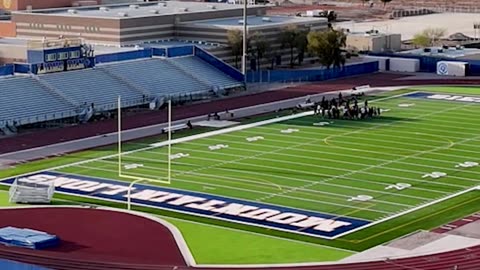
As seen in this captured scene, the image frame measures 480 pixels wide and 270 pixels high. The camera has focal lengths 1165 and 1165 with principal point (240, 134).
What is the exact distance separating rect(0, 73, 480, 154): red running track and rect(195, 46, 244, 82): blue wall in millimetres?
2813

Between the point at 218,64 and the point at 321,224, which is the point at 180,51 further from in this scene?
the point at 321,224

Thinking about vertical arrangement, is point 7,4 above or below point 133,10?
above

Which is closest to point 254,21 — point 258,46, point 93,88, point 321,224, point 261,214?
point 258,46

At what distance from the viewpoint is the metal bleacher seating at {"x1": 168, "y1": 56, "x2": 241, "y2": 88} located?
65.7 m

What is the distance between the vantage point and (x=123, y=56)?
63.7 meters

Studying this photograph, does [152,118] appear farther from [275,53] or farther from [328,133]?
[275,53]

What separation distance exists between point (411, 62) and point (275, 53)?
360 inches

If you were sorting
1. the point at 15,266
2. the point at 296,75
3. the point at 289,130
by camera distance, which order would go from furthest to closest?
the point at 296,75, the point at 289,130, the point at 15,266

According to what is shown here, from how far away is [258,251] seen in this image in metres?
32.3

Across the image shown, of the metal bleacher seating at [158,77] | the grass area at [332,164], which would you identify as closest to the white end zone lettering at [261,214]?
the grass area at [332,164]

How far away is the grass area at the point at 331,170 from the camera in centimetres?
3466

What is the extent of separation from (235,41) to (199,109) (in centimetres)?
1204

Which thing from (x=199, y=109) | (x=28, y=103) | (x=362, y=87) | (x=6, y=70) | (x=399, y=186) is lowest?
(x=399, y=186)

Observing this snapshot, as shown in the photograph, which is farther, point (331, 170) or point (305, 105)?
point (305, 105)
